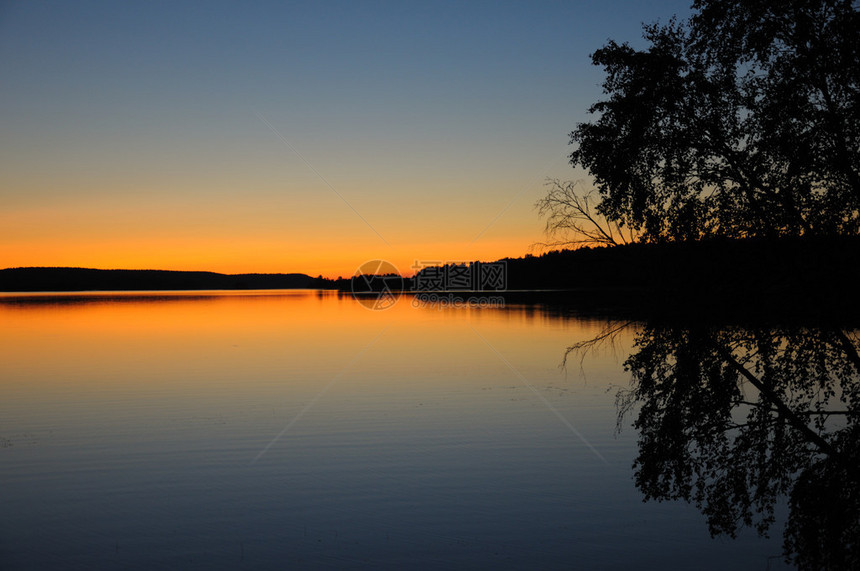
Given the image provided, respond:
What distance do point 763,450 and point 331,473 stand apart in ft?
25.1

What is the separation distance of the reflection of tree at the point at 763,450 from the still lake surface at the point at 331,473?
0.41 m

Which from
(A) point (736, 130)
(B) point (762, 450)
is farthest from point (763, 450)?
(A) point (736, 130)

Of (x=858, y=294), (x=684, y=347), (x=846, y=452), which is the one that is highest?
(x=858, y=294)

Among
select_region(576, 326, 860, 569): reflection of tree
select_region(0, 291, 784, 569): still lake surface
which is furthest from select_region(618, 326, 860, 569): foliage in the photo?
select_region(0, 291, 784, 569): still lake surface

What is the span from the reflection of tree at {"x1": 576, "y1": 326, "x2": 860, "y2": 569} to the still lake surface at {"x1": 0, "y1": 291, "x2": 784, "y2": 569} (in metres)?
0.41

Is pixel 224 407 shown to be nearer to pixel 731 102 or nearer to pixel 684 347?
pixel 684 347

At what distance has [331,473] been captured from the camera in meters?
12.2

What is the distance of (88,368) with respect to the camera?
25.5 meters

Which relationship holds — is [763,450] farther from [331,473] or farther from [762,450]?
[331,473]

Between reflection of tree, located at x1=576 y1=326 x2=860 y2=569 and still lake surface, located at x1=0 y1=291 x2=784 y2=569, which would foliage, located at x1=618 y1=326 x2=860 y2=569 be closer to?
reflection of tree, located at x1=576 y1=326 x2=860 y2=569

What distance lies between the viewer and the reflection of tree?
32.3 ft

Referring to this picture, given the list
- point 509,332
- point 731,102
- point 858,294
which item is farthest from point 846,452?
point 509,332

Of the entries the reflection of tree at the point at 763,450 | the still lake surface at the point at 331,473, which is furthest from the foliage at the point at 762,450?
the still lake surface at the point at 331,473

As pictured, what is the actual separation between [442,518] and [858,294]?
7741 mm
